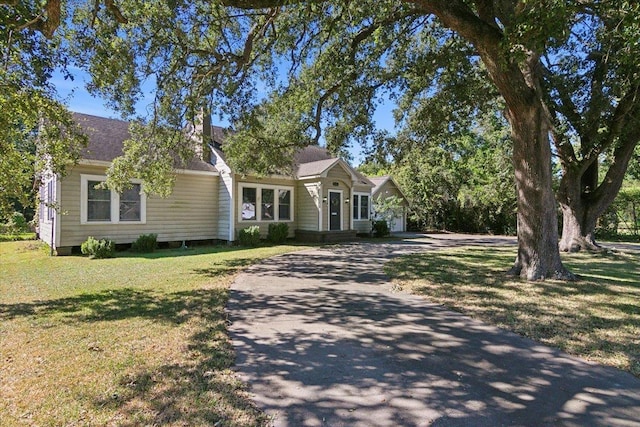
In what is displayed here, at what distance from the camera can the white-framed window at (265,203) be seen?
49.4 feet

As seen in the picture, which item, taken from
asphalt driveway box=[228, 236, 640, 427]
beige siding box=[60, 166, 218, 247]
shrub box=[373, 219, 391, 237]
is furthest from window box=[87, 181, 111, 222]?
shrub box=[373, 219, 391, 237]

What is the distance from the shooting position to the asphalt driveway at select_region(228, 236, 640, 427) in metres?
2.61

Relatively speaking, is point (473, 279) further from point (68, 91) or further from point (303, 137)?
point (68, 91)

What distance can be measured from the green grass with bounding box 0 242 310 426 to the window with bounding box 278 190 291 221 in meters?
9.02

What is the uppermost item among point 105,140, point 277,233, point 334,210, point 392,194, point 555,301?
point 105,140

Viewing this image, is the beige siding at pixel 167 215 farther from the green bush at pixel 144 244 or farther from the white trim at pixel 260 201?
the white trim at pixel 260 201

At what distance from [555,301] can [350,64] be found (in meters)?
6.63

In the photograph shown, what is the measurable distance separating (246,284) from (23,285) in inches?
169

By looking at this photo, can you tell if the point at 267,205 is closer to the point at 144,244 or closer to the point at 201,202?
the point at 201,202

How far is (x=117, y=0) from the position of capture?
22.3 ft

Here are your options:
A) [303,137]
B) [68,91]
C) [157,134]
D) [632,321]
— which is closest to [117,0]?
[68,91]

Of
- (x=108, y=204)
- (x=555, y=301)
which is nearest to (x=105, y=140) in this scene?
(x=108, y=204)

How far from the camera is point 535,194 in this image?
6.91m

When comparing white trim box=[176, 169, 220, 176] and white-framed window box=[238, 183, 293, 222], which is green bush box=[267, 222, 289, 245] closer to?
white-framed window box=[238, 183, 293, 222]
